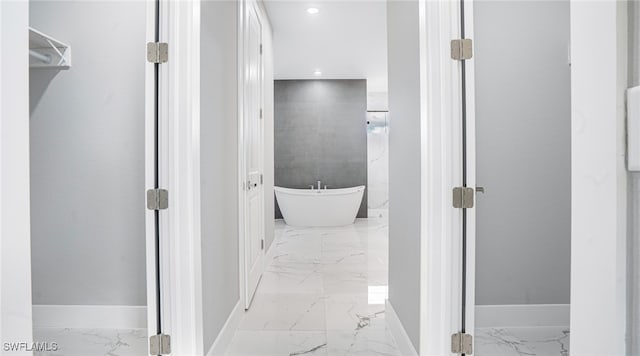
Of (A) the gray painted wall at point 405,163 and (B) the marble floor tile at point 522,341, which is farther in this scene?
(B) the marble floor tile at point 522,341

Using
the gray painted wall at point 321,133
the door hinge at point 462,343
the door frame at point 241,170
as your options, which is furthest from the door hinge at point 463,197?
the gray painted wall at point 321,133

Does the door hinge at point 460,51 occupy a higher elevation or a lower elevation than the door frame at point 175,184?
higher

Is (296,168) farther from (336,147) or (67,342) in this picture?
(67,342)

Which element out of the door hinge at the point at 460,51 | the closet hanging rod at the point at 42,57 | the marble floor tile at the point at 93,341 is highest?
the closet hanging rod at the point at 42,57

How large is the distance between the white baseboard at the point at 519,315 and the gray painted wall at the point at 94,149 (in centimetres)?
225

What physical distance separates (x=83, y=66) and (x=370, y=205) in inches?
257

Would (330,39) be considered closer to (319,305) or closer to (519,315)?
(319,305)

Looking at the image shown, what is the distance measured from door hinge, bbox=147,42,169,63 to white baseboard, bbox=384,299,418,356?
6.11ft

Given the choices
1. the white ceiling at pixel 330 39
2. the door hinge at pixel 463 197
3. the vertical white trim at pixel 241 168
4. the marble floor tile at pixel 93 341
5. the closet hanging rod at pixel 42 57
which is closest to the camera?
the door hinge at pixel 463 197

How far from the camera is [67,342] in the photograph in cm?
219

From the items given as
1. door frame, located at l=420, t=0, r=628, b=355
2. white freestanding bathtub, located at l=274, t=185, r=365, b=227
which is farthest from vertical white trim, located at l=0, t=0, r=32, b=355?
white freestanding bathtub, located at l=274, t=185, r=365, b=227

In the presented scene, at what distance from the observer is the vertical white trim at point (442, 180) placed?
1627mm

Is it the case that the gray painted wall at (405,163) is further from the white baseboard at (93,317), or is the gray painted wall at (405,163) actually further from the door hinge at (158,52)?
the white baseboard at (93,317)

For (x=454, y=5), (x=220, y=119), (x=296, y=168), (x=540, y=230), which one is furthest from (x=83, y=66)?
(x=296, y=168)
